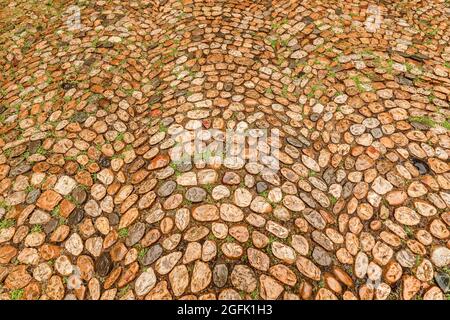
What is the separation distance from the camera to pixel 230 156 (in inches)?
163

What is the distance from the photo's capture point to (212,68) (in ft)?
17.7

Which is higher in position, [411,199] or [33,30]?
[33,30]

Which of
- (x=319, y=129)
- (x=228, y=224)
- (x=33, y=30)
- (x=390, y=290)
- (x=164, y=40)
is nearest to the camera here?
(x=390, y=290)

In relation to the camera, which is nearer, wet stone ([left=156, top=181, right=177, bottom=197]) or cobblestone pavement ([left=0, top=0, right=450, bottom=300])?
cobblestone pavement ([left=0, top=0, right=450, bottom=300])

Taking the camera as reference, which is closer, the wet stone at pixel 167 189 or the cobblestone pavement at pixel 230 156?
the cobblestone pavement at pixel 230 156

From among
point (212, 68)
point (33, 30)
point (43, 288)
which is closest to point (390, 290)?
point (43, 288)

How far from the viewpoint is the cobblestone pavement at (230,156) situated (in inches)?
131

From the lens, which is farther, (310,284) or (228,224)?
(228,224)

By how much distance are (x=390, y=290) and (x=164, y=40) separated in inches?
203

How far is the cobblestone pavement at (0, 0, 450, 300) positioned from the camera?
3.34 metres

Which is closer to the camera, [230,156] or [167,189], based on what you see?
[167,189]

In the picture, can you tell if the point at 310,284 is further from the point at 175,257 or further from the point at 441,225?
the point at 441,225

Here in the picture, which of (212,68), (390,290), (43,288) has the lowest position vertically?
(390,290)
